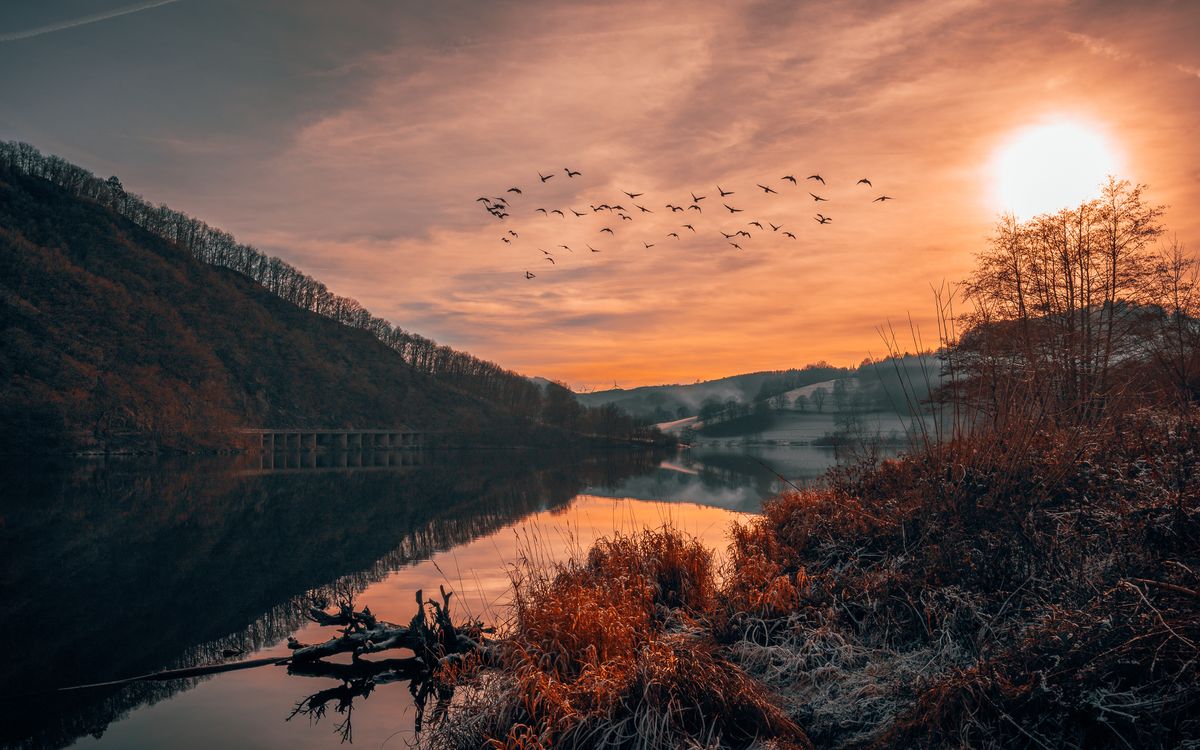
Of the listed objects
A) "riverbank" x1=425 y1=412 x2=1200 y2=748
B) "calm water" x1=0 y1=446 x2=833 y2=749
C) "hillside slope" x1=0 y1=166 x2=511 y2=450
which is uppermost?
"hillside slope" x1=0 y1=166 x2=511 y2=450

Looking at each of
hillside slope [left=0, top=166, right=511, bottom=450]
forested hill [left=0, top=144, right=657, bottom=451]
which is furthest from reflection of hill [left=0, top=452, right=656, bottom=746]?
forested hill [left=0, top=144, right=657, bottom=451]

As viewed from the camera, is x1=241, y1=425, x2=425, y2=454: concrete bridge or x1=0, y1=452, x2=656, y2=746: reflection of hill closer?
x1=0, y1=452, x2=656, y2=746: reflection of hill

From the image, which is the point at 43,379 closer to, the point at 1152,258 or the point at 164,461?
the point at 164,461

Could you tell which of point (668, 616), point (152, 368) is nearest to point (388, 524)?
point (668, 616)

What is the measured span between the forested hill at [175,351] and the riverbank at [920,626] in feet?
273

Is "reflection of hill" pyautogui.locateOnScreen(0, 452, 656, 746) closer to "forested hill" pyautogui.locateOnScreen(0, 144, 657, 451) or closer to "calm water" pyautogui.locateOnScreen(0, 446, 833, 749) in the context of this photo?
"calm water" pyautogui.locateOnScreen(0, 446, 833, 749)

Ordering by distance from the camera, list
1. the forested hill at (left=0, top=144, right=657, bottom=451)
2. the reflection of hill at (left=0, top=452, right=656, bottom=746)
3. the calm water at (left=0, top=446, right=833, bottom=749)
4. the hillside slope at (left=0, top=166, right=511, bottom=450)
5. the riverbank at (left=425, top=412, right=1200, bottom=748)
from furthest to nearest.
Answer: the forested hill at (left=0, top=144, right=657, bottom=451) < the hillside slope at (left=0, top=166, right=511, bottom=450) < the reflection of hill at (left=0, top=452, right=656, bottom=746) < the calm water at (left=0, top=446, right=833, bottom=749) < the riverbank at (left=425, top=412, right=1200, bottom=748)

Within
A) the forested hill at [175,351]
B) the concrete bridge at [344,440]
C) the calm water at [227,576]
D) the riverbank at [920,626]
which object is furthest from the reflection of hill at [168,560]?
the concrete bridge at [344,440]

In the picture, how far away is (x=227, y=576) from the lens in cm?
1909

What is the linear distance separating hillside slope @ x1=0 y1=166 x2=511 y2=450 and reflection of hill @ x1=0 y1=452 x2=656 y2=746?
36487 millimetres

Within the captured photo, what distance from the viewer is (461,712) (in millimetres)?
8141

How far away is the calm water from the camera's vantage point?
9.43 m

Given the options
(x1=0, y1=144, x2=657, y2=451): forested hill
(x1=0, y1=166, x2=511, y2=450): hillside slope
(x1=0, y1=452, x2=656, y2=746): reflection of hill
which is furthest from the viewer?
(x1=0, y1=144, x2=657, y2=451): forested hill

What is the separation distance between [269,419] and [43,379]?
4421 cm
